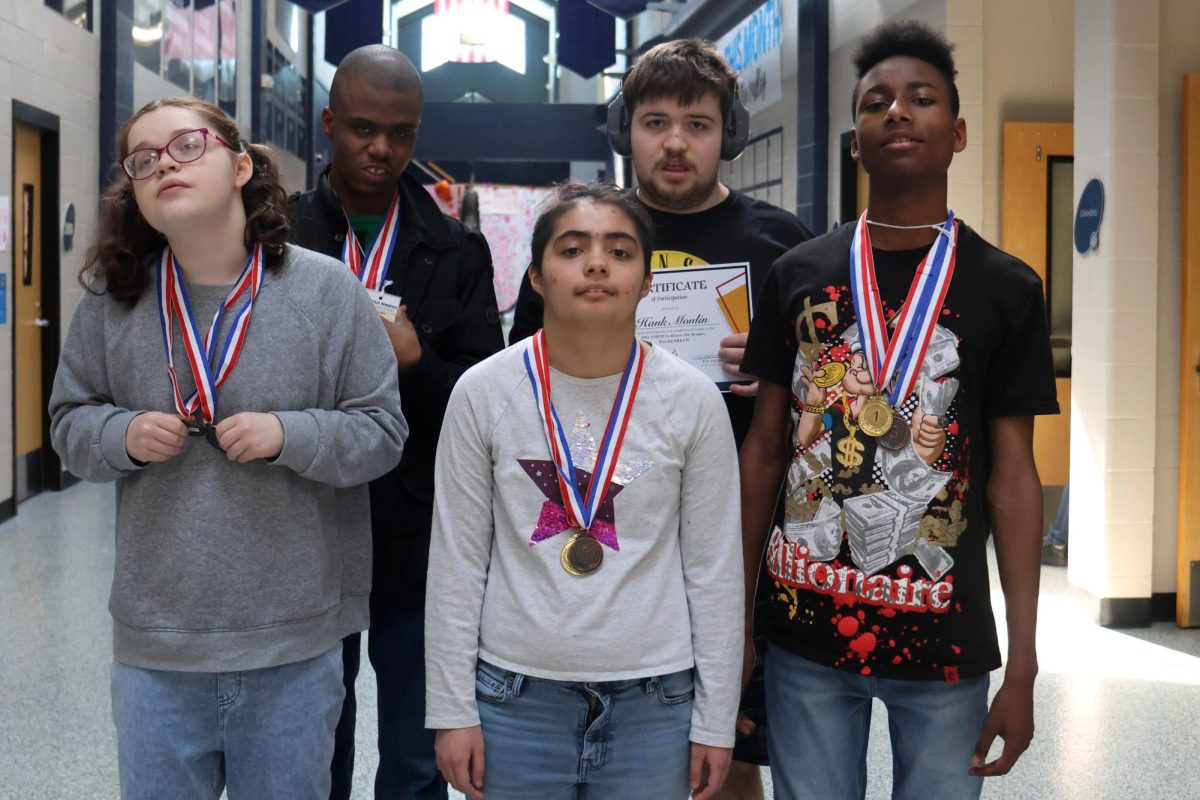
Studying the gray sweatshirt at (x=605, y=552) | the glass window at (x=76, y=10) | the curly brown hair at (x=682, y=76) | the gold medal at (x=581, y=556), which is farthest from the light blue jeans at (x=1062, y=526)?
the glass window at (x=76, y=10)

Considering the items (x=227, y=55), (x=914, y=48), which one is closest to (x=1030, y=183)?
(x=914, y=48)

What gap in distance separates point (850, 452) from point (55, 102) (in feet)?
23.1

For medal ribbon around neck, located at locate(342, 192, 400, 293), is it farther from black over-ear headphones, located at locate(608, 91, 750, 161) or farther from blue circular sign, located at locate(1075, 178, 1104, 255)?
blue circular sign, located at locate(1075, 178, 1104, 255)

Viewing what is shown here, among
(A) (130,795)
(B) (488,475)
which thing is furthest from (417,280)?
(A) (130,795)

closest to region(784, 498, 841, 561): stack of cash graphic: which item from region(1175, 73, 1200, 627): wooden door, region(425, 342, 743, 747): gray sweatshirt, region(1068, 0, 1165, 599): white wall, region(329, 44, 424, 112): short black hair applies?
region(425, 342, 743, 747): gray sweatshirt

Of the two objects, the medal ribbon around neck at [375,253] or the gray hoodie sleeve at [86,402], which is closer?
the gray hoodie sleeve at [86,402]

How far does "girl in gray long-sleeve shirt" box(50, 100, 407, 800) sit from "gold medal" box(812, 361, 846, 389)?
0.64 metres

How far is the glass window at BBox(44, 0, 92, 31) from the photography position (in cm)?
736

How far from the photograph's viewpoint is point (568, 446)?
1.66 meters

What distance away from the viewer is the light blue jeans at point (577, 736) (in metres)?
1.63

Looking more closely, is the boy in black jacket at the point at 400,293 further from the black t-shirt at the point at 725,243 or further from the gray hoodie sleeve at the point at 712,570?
the gray hoodie sleeve at the point at 712,570

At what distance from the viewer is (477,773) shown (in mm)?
1643

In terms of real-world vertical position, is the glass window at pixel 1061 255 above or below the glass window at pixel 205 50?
below

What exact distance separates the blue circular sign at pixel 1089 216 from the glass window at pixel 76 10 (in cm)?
595
